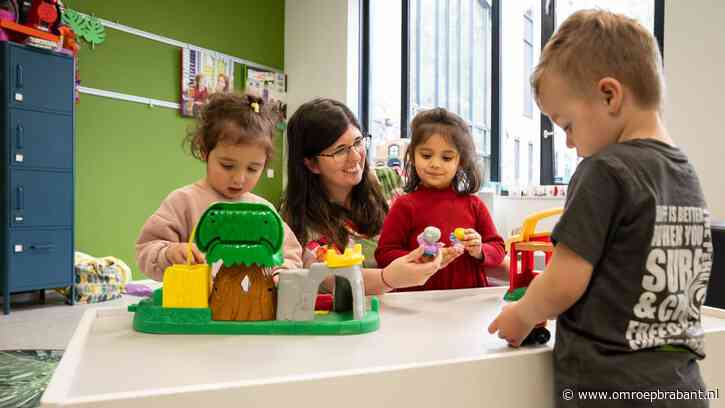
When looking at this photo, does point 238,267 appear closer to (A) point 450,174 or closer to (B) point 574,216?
(B) point 574,216

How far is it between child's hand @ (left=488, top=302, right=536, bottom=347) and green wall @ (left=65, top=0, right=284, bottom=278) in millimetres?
3174

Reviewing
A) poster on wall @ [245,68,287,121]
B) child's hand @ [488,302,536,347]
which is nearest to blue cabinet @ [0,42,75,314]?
poster on wall @ [245,68,287,121]

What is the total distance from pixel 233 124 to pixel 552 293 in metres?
0.78

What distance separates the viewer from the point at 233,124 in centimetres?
118

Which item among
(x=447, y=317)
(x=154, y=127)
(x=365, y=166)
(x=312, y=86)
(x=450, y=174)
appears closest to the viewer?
(x=447, y=317)

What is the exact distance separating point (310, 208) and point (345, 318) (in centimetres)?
71

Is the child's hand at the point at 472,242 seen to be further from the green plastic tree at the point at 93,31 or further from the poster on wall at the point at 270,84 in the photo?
the poster on wall at the point at 270,84

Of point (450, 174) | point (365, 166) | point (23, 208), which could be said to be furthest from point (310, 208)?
point (23, 208)

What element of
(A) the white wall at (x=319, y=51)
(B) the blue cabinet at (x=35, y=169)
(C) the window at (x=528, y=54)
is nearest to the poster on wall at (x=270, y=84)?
(A) the white wall at (x=319, y=51)

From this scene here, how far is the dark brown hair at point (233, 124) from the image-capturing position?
1179mm

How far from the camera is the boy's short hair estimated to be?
0.70 meters

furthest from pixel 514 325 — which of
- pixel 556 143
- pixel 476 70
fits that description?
pixel 476 70

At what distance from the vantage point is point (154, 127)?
457cm

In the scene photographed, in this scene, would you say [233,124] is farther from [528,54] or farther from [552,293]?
[528,54]
